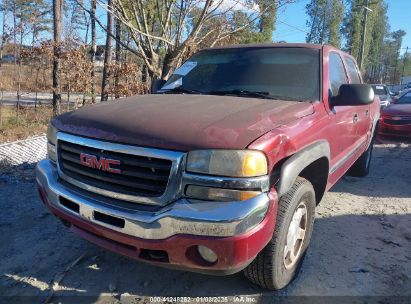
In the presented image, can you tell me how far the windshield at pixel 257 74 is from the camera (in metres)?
3.40

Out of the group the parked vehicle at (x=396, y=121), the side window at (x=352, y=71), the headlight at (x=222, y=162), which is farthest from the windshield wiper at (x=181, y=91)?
the parked vehicle at (x=396, y=121)

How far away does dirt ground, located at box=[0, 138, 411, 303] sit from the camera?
2.80m

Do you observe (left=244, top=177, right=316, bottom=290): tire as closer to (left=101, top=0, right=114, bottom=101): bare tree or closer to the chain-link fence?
the chain-link fence

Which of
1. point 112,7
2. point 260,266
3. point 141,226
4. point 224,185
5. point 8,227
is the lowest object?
point 8,227

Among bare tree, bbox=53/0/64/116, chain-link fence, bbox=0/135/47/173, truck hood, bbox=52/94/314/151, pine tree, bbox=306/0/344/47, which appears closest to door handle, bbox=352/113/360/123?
truck hood, bbox=52/94/314/151

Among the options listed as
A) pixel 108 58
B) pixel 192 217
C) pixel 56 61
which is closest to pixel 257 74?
pixel 192 217

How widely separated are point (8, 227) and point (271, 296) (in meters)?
2.67

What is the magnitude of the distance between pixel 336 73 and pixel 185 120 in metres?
2.17

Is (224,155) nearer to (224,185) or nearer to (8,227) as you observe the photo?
(224,185)

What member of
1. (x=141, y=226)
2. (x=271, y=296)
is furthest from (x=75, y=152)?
(x=271, y=296)

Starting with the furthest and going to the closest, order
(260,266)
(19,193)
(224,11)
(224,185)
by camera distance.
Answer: (224,11) < (19,193) < (260,266) < (224,185)

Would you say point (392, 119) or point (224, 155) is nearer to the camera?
point (224, 155)

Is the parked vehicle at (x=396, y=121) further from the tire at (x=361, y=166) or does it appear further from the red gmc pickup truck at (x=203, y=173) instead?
the red gmc pickup truck at (x=203, y=173)

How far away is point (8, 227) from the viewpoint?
381 cm
